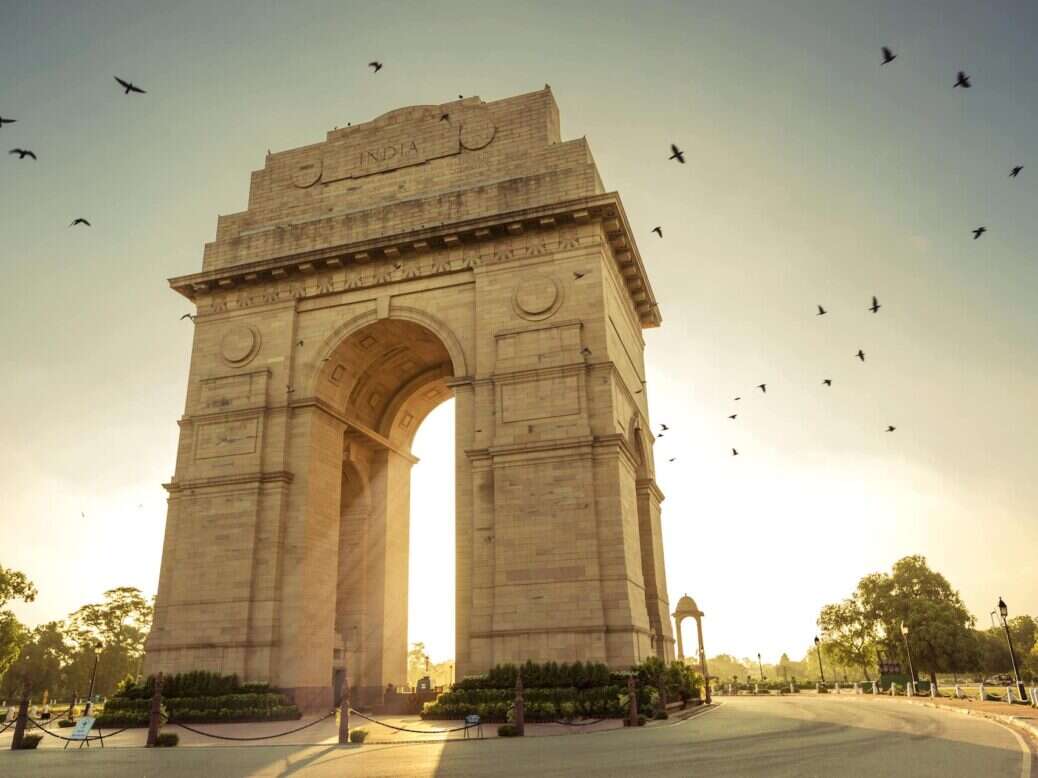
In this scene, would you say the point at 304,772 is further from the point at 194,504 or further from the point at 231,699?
the point at 194,504

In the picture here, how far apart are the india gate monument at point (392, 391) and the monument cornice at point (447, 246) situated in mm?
81

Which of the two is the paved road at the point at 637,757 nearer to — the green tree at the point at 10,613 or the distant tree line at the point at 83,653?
the green tree at the point at 10,613

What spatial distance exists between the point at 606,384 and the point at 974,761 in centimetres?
1464

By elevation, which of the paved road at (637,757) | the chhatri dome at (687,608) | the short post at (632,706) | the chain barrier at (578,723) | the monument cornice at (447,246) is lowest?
the paved road at (637,757)

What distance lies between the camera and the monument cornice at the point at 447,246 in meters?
25.6

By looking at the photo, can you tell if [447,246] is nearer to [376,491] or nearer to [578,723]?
[376,491]

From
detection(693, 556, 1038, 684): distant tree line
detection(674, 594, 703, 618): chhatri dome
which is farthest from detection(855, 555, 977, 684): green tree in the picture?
detection(674, 594, 703, 618): chhatri dome

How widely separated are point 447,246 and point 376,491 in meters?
11.7

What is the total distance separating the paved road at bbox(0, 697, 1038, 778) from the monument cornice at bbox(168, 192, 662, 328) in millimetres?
15958

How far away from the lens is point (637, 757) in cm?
1193

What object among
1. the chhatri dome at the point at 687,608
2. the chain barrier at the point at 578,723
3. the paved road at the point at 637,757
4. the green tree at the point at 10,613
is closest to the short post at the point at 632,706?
the chain barrier at the point at 578,723

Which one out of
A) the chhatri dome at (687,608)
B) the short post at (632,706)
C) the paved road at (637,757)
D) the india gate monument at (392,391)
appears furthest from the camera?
the chhatri dome at (687,608)

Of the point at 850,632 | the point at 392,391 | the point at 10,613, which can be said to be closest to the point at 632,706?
the point at 392,391

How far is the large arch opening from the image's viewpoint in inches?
1161
